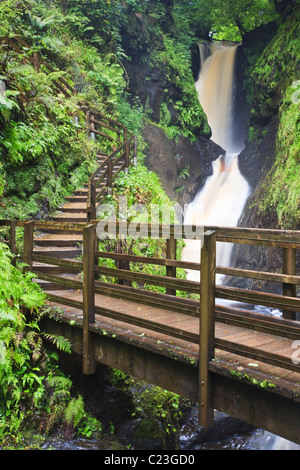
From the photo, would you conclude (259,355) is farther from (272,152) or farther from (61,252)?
(272,152)

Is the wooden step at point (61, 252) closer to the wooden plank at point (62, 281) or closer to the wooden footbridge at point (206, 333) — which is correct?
the wooden plank at point (62, 281)

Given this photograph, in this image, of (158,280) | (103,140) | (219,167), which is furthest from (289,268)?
(219,167)

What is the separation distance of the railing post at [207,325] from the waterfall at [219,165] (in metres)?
10.3

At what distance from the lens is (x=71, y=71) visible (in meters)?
14.6

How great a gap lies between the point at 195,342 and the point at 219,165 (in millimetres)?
17334

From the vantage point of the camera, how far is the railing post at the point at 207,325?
341 cm

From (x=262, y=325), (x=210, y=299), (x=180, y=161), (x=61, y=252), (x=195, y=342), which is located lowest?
(x=195, y=342)

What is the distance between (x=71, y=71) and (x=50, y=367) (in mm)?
12271

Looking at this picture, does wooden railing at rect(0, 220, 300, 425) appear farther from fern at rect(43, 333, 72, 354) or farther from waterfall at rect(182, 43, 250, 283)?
waterfall at rect(182, 43, 250, 283)

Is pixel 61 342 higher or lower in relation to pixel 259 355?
lower

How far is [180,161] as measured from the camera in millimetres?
19641

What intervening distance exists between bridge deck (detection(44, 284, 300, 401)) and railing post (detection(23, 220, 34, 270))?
111 cm
